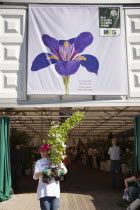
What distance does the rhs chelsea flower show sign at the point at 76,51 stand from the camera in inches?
375

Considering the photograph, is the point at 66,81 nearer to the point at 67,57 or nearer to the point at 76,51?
the point at 67,57

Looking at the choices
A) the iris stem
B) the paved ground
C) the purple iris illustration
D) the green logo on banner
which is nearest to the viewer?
the paved ground

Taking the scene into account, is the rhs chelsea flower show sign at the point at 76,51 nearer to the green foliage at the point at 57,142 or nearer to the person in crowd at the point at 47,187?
the green foliage at the point at 57,142

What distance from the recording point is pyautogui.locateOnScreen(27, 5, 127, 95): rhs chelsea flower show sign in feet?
31.3

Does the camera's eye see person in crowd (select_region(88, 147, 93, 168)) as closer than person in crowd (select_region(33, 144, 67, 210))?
No

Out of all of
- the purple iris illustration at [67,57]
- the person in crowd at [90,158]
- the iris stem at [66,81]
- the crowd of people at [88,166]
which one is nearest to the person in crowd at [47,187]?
the crowd of people at [88,166]

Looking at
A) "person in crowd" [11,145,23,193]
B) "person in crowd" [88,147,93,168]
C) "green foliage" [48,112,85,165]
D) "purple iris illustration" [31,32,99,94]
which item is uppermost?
"purple iris illustration" [31,32,99,94]

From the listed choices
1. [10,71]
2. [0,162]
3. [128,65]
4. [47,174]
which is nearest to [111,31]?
[128,65]

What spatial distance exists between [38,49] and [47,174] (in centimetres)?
523

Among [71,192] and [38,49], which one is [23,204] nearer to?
[71,192]

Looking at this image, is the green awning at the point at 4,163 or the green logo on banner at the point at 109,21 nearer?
the green awning at the point at 4,163

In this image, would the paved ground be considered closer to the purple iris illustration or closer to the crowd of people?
the crowd of people

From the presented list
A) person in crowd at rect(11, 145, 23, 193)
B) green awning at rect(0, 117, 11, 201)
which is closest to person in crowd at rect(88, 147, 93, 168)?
person in crowd at rect(11, 145, 23, 193)

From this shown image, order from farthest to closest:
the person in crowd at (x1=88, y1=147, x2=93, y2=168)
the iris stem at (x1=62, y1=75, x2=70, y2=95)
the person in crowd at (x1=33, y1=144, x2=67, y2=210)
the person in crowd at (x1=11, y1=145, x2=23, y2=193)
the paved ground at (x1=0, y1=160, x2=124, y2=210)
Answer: the person in crowd at (x1=88, y1=147, x2=93, y2=168)
the person in crowd at (x1=11, y1=145, x2=23, y2=193)
the iris stem at (x1=62, y1=75, x2=70, y2=95)
the paved ground at (x1=0, y1=160, x2=124, y2=210)
the person in crowd at (x1=33, y1=144, x2=67, y2=210)
